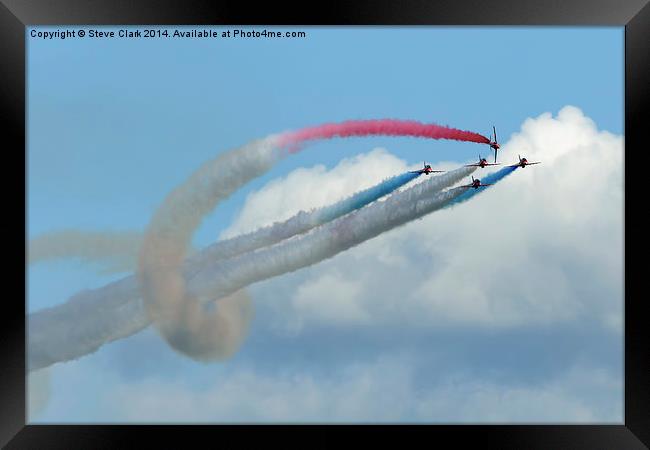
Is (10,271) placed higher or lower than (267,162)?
lower

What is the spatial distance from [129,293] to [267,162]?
20.0 feet

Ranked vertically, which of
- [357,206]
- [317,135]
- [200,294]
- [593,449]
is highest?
[317,135]

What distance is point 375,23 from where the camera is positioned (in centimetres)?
2162

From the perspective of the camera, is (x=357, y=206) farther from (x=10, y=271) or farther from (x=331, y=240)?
(x=10, y=271)

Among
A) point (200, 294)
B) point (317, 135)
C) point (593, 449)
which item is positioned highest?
point (317, 135)

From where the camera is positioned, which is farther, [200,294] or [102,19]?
[200,294]

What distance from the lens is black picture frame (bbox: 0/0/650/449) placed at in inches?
844

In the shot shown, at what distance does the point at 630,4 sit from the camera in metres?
21.4

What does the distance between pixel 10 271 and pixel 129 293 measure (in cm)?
607

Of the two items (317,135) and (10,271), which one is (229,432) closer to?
(10,271)

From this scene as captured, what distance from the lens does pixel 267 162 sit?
85.6ft

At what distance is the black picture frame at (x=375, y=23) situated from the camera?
A: 21438 millimetres

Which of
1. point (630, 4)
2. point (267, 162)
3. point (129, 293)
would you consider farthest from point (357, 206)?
point (630, 4)

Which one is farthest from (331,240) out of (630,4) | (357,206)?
(630,4)
